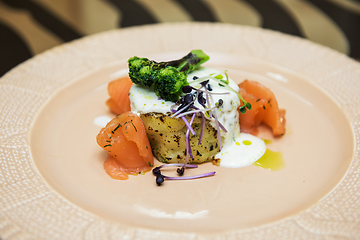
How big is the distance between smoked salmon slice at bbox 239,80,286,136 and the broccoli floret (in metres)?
0.65

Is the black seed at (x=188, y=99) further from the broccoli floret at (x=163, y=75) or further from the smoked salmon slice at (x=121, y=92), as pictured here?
the smoked salmon slice at (x=121, y=92)

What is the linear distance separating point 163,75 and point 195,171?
89cm

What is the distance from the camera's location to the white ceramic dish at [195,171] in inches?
94.5

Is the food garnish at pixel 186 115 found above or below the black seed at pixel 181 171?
above

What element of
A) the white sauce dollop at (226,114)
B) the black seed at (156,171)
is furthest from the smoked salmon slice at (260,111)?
the black seed at (156,171)

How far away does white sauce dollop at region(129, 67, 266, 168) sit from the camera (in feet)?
9.61

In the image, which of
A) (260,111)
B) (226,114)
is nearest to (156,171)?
(226,114)

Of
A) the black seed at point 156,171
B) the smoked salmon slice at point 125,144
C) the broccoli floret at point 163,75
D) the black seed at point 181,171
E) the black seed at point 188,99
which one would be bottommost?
the black seed at point 181,171

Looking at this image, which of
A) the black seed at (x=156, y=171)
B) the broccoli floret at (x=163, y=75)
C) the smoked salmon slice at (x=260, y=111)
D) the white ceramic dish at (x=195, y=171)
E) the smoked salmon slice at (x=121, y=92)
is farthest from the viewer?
the smoked salmon slice at (x=121, y=92)

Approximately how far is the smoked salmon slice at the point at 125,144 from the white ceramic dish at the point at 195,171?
10 cm

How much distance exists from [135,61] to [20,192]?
4.56 ft

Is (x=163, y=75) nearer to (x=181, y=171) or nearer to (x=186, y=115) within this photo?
(x=186, y=115)

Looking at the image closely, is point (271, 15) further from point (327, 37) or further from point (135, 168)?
point (135, 168)

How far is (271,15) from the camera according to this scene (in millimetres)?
5848
